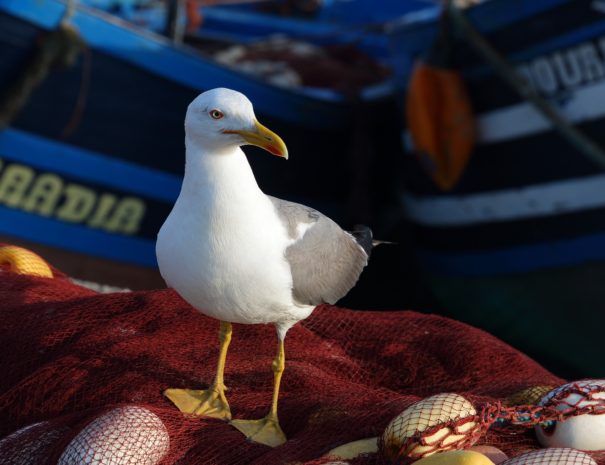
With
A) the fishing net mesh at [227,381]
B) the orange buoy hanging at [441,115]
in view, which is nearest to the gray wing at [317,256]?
the fishing net mesh at [227,381]


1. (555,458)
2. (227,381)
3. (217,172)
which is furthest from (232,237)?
(555,458)

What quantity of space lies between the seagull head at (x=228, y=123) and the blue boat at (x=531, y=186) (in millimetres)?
3302

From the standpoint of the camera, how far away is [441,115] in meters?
6.18

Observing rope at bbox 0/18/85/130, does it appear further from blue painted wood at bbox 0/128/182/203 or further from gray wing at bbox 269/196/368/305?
gray wing at bbox 269/196/368/305

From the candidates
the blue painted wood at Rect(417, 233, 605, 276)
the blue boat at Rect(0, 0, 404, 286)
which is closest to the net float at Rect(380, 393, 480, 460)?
the blue painted wood at Rect(417, 233, 605, 276)

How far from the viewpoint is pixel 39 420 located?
2898 millimetres

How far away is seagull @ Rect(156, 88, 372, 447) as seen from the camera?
263 centimetres

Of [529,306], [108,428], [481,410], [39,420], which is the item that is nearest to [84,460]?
[108,428]

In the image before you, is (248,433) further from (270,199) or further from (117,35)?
(117,35)

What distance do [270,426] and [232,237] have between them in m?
0.60

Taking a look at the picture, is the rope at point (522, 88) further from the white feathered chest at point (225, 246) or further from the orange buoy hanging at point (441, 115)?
the white feathered chest at point (225, 246)

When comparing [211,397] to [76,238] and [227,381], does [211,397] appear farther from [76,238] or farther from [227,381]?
[76,238]

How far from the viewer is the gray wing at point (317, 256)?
2862mm

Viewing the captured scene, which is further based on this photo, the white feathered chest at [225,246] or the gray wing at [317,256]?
the gray wing at [317,256]
